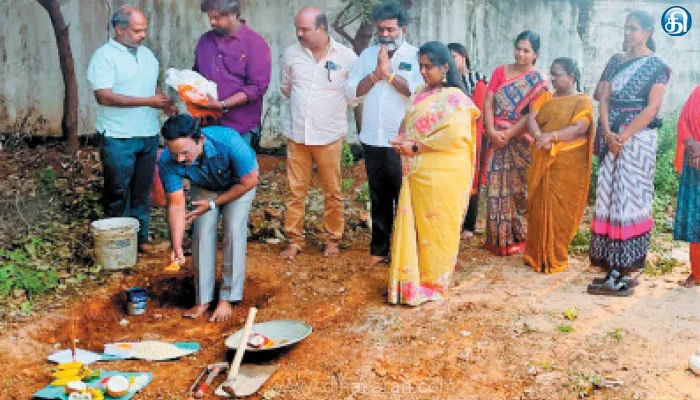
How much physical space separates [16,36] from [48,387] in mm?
6078

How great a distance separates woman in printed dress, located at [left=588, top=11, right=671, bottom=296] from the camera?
5066 millimetres

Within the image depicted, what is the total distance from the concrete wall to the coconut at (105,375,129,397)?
18.1 ft

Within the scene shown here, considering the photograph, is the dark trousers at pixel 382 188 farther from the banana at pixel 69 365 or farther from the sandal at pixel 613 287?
the banana at pixel 69 365

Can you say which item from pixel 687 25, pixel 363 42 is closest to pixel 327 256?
pixel 363 42

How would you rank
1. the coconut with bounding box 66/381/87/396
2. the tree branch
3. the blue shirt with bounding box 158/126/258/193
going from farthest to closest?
the tree branch → the blue shirt with bounding box 158/126/258/193 → the coconut with bounding box 66/381/87/396

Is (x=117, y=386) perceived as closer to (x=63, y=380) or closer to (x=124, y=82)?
(x=63, y=380)

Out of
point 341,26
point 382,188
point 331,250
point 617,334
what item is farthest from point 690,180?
point 341,26

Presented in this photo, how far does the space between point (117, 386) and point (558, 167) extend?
11.5ft

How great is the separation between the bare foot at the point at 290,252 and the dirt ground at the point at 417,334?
9cm

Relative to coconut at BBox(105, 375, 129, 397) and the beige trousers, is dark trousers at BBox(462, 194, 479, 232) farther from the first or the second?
coconut at BBox(105, 375, 129, 397)

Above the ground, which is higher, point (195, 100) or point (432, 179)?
point (195, 100)

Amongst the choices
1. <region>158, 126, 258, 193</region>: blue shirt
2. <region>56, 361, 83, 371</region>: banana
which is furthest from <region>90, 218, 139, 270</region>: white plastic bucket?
<region>56, 361, 83, 371</region>: banana

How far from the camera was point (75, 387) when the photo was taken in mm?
3906

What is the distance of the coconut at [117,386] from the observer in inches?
156
